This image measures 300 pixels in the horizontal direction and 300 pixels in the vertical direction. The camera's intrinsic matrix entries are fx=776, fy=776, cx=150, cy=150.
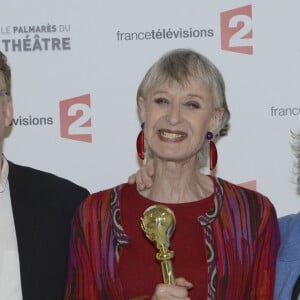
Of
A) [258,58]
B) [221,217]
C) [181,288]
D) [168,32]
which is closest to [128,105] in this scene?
[168,32]

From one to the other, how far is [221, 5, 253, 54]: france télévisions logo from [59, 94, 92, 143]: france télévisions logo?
0.54 metres

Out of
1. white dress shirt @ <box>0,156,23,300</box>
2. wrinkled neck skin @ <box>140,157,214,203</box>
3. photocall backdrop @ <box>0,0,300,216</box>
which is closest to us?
white dress shirt @ <box>0,156,23,300</box>

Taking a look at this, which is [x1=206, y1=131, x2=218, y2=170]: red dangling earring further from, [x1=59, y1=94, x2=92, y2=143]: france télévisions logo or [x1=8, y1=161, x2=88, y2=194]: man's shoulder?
[x1=59, y1=94, x2=92, y2=143]: france télévisions logo

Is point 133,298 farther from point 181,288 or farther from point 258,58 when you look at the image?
point 258,58

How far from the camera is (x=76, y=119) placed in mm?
2822

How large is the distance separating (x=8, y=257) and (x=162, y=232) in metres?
0.53

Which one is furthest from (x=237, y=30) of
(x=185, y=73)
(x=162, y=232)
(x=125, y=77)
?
(x=162, y=232)

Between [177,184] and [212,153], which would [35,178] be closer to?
[177,184]

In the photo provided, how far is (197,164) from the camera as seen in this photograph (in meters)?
2.34

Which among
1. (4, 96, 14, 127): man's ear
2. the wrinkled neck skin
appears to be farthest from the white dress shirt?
the wrinkled neck skin

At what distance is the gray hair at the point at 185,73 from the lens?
7.29 ft

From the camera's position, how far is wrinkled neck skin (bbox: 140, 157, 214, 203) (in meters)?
2.28

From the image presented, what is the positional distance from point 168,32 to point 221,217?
840mm

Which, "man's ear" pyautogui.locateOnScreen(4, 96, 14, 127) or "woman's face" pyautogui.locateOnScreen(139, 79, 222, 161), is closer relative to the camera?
"woman's face" pyautogui.locateOnScreen(139, 79, 222, 161)
